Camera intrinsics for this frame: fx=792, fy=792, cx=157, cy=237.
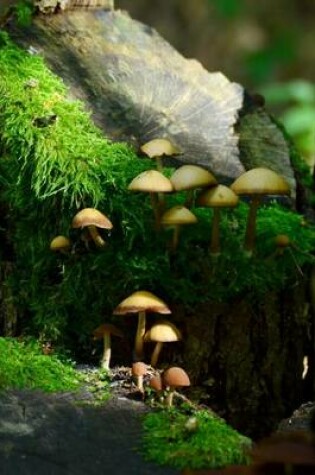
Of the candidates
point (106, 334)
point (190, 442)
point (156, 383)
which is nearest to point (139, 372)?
point (156, 383)

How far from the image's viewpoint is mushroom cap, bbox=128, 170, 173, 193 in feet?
12.4

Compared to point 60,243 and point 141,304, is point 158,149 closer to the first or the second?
point 60,243

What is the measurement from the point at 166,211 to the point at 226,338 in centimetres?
74

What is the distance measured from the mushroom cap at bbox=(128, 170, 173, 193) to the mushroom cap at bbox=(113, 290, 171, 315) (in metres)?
0.51

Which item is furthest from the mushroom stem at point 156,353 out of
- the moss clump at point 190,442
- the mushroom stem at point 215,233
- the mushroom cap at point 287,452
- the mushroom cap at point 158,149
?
the mushroom cap at point 287,452

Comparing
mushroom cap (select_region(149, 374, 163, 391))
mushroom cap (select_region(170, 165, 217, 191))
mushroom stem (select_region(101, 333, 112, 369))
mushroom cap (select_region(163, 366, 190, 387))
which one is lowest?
mushroom cap (select_region(149, 374, 163, 391))

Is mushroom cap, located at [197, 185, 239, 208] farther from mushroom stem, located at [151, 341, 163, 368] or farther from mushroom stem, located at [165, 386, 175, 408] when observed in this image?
mushroom stem, located at [165, 386, 175, 408]

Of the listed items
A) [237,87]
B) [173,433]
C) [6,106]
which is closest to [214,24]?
[237,87]

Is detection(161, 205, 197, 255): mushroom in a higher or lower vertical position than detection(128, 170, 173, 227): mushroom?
lower

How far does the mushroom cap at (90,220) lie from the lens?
12.7ft

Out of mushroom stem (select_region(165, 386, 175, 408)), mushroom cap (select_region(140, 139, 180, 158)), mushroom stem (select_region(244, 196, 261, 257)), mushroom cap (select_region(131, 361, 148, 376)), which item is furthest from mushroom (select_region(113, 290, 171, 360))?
mushroom cap (select_region(140, 139, 180, 158))

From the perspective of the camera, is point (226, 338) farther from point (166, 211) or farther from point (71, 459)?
point (71, 459)

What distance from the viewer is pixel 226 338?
13.6 feet

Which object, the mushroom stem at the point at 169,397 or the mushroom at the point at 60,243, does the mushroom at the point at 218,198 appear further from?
the mushroom stem at the point at 169,397
